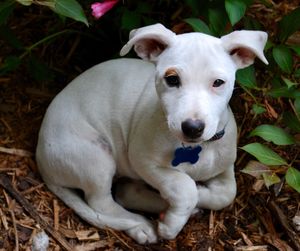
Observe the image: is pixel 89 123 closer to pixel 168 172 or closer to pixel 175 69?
pixel 168 172

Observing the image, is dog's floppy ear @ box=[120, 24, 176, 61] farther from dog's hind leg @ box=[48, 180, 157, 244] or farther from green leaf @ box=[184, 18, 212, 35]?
dog's hind leg @ box=[48, 180, 157, 244]

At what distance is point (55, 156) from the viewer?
8.90 ft

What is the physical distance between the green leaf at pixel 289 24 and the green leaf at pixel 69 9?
2.88 feet

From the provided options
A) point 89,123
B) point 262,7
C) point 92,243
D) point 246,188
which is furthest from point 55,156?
point 262,7

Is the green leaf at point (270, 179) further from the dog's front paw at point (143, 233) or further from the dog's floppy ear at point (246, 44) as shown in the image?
the dog's front paw at point (143, 233)

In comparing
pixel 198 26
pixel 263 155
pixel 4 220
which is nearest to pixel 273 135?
pixel 263 155

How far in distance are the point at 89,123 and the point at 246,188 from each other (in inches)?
31.6

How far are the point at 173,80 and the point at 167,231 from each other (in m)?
0.77

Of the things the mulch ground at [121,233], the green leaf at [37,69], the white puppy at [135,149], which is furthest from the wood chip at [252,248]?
the green leaf at [37,69]

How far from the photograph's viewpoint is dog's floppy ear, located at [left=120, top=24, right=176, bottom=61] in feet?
7.18

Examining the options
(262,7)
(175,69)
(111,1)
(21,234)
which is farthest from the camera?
(262,7)

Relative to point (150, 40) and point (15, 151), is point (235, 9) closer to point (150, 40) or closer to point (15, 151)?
point (150, 40)

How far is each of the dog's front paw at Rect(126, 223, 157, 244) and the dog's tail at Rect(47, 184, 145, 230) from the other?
0.08 feet

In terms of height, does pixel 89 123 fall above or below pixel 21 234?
above
